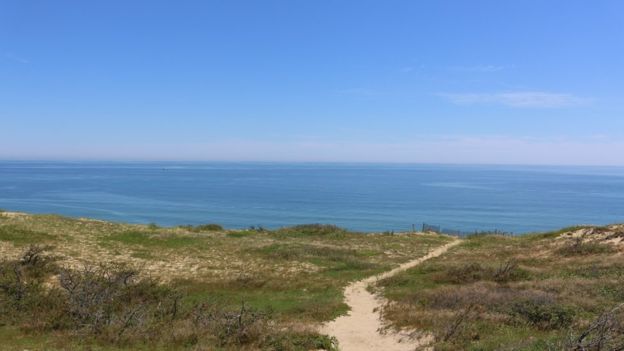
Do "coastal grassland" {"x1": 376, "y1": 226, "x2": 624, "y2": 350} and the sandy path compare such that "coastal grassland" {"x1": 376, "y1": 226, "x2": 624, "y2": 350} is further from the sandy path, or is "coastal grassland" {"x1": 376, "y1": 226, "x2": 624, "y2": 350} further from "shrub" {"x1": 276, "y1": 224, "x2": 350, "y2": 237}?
"shrub" {"x1": 276, "y1": 224, "x2": 350, "y2": 237}

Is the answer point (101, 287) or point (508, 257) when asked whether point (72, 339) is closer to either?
point (101, 287)

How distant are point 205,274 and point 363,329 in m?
13.4

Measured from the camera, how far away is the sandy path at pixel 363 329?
15.2 meters

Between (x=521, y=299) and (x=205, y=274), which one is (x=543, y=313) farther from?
(x=205, y=274)

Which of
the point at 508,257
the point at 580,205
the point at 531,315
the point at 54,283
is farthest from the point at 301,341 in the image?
the point at 580,205

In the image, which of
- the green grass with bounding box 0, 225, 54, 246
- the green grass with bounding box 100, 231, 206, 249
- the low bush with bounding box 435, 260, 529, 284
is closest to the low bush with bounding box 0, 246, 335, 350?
the low bush with bounding box 435, 260, 529, 284

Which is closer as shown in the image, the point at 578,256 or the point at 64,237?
the point at 578,256

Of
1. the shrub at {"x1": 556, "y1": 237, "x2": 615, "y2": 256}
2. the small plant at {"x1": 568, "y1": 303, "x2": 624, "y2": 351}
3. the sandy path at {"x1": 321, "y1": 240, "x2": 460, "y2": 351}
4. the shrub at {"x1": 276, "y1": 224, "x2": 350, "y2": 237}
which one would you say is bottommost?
the shrub at {"x1": 276, "y1": 224, "x2": 350, "y2": 237}

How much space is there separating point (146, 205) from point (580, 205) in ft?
395

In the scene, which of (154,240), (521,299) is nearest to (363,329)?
(521,299)

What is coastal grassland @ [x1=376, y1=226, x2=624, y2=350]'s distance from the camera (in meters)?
13.4

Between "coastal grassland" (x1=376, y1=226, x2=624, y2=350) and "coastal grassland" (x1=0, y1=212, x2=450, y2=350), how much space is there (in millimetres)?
3602

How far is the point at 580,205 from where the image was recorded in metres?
127

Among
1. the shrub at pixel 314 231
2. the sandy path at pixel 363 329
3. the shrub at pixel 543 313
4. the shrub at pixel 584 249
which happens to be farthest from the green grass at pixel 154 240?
the shrub at pixel 584 249
